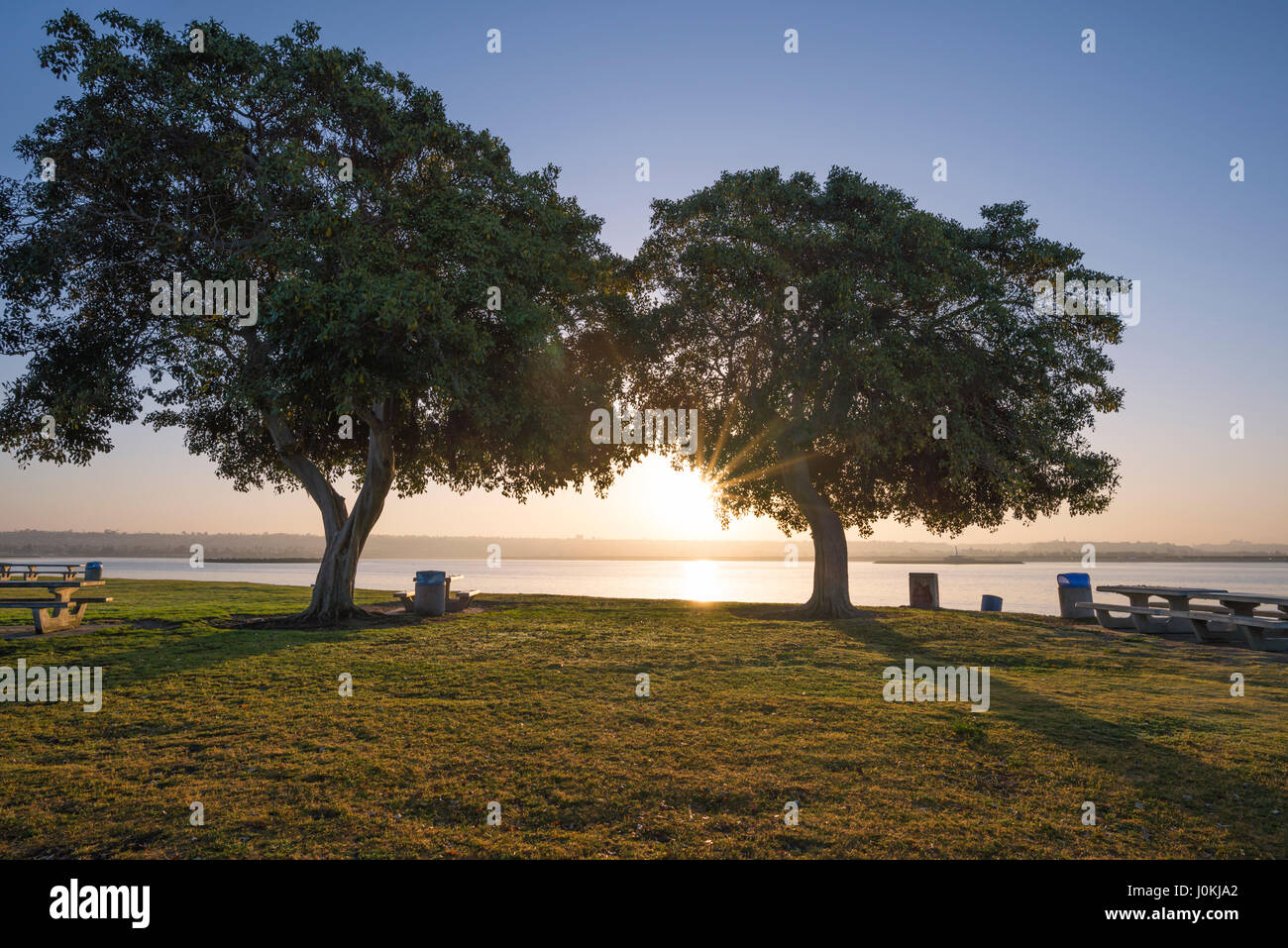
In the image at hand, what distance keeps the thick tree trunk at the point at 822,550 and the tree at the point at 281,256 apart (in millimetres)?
7636

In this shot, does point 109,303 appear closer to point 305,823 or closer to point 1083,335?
point 305,823

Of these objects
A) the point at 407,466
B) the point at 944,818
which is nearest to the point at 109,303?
the point at 407,466

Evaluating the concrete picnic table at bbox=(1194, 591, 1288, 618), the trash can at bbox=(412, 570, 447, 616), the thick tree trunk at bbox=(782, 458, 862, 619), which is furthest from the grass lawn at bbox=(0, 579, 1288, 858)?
the thick tree trunk at bbox=(782, 458, 862, 619)

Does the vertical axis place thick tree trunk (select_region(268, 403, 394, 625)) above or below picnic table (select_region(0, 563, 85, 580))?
above

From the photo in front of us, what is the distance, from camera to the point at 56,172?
54.5 ft

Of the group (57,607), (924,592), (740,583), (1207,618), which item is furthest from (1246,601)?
(740,583)

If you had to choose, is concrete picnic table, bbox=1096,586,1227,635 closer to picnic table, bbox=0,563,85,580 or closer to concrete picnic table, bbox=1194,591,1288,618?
concrete picnic table, bbox=1194,591,1288,618

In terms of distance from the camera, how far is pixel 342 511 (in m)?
20.6

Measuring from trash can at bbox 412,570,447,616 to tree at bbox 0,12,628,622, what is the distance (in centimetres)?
197

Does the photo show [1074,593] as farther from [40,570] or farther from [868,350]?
[40,570]

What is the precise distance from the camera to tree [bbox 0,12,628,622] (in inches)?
600

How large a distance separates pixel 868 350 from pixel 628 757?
1406 centimetres

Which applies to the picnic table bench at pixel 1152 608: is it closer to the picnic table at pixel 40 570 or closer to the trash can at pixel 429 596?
the trash can at pixel 429 596
